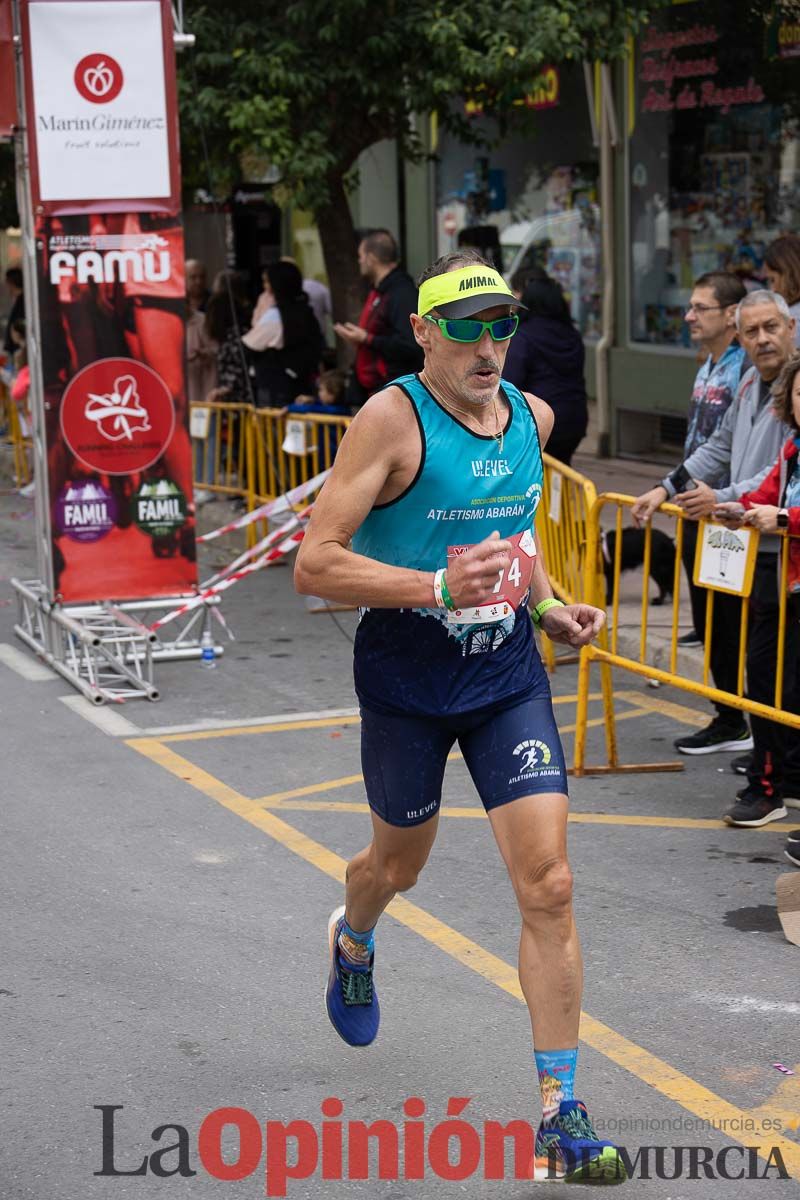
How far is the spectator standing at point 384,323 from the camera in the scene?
10766 millimetres

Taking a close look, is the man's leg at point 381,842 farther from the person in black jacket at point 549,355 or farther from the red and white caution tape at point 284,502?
the red and white caution tape at point 284,502

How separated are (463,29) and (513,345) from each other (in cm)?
311

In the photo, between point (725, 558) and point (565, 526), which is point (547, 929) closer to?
point (725, 558)

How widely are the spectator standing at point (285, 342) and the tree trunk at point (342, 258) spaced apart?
2.08 feet

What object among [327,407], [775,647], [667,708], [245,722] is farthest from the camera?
[327,407]

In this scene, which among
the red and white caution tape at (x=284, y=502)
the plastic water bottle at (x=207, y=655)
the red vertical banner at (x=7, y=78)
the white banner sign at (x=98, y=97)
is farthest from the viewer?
the red and white caution tape at (x=284, y=502)

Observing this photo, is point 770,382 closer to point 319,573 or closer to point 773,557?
point 773,557

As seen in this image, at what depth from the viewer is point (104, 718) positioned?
8422 millimetres

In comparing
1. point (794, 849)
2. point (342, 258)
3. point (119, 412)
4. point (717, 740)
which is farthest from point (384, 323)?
point (794, 849)

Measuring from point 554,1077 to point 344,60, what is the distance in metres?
9.80

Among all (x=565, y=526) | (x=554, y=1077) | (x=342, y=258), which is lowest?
(x=554, y=1077)

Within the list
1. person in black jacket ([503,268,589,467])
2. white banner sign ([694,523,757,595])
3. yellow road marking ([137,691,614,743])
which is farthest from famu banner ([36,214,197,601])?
white banner sign ([694,523,757,595])

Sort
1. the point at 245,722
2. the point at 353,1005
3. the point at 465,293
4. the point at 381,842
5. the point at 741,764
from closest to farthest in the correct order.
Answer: the point at 465,293, the point at 381,842, the point at 353,1005, the point at 741,764, the point at 245,722

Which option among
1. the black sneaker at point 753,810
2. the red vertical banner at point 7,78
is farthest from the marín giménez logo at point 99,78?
the black sneaker at point 753,810
